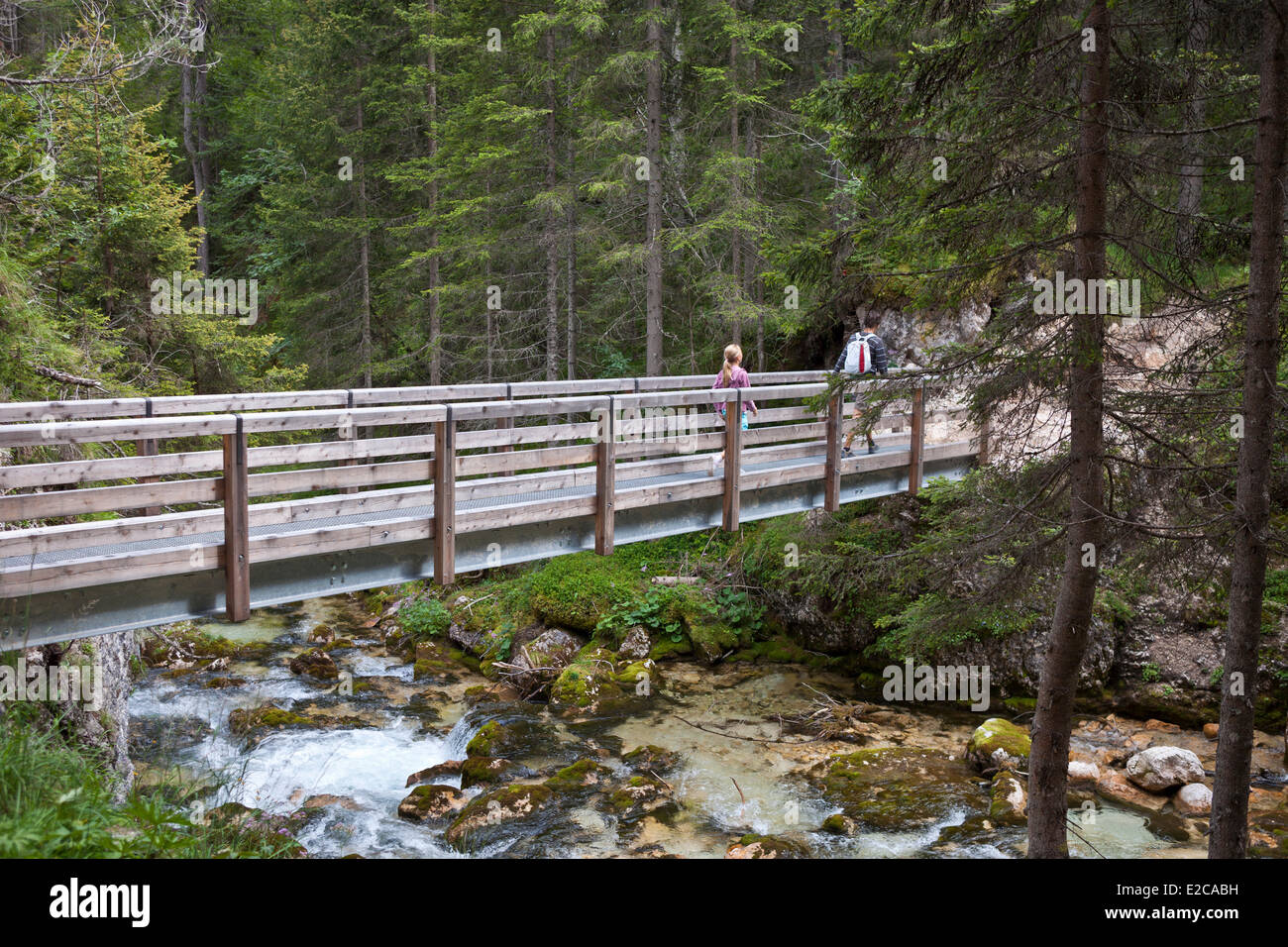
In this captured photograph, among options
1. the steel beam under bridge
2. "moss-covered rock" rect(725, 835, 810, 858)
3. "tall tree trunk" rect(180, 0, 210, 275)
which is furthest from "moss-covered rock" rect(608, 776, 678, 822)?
"tall tree trunk" rect(180, 0, 210, 275)

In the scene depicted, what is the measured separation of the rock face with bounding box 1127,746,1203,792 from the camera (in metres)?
11.2

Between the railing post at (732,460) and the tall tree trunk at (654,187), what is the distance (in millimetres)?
7129

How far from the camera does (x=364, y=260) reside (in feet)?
79.6

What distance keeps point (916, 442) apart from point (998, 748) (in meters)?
4.36

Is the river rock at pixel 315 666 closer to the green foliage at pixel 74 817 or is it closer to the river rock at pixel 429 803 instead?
the river rock at pixel 429 803

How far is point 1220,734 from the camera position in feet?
23.9

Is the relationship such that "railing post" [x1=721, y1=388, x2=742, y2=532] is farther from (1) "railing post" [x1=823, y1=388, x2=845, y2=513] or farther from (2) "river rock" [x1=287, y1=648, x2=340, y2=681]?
(2) "river rock" [x1=287, y1=648, x2=340, y2=681]

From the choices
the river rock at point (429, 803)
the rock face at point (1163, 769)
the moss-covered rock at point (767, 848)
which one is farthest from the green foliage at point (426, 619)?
the rock face at point (1163, 769)

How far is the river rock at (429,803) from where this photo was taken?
1095 centimetres

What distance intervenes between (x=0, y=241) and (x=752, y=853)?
1045 centimetres

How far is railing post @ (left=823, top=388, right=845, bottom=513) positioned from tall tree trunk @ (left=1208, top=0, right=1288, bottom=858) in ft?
17.9

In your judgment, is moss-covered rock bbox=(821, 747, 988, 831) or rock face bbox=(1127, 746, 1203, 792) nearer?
moss-covered rock bbox=(821, 747, 988, 831)
